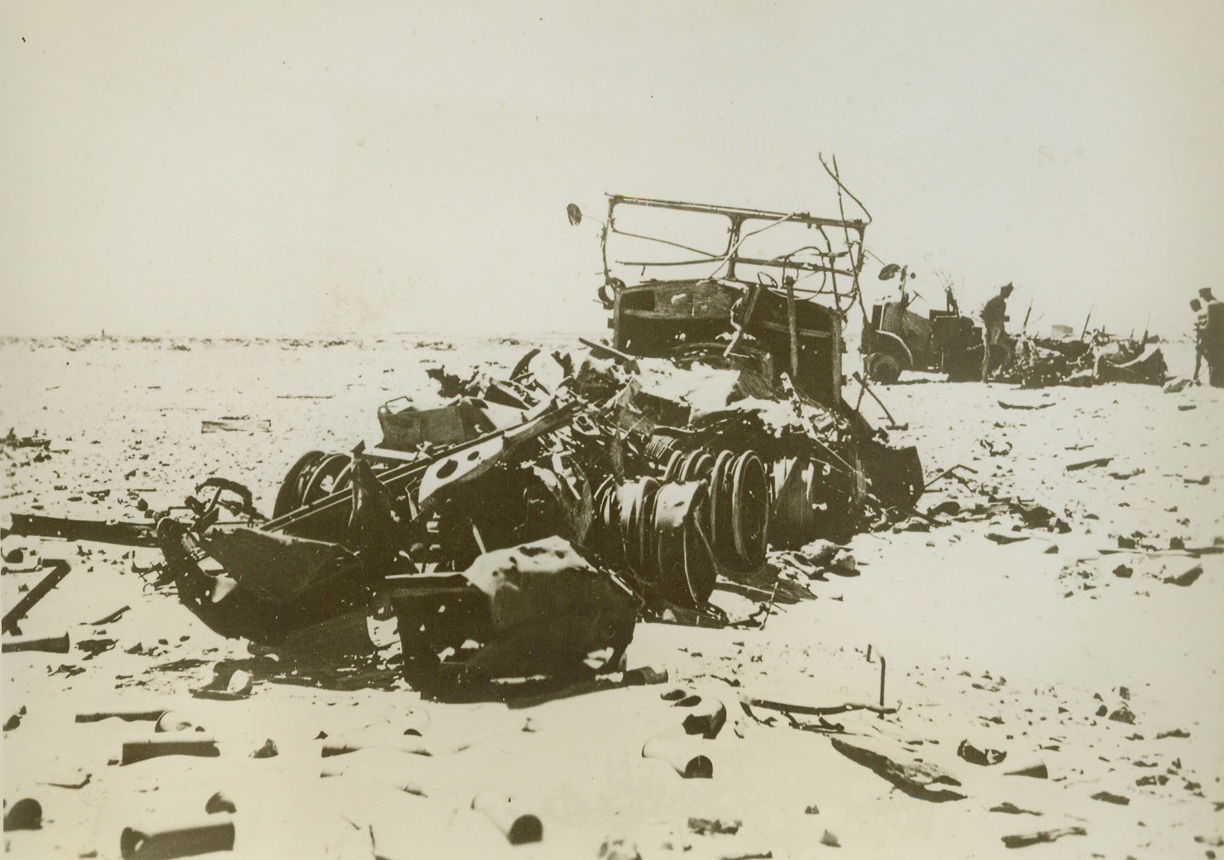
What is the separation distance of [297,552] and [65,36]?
2.54 meters

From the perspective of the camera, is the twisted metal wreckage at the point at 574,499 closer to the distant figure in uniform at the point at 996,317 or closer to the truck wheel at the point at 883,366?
the distant figure in uniform at the point at 996,317

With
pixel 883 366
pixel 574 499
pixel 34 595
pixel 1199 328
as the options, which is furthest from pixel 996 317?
pixel 34 595

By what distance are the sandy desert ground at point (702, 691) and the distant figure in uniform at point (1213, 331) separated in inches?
11.6

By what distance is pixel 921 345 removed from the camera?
322 inches

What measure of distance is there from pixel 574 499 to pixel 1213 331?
3206mm

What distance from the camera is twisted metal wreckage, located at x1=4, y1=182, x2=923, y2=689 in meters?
3.27

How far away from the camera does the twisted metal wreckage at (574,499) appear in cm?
327

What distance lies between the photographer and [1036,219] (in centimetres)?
397

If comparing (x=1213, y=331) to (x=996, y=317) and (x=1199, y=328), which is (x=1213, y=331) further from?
(x=996, y=317)

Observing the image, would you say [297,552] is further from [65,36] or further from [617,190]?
[65,36]

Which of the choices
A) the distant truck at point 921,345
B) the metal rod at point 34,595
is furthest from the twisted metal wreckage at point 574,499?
the distant truck at point 921,345

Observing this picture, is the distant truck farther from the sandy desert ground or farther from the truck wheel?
the sandy desert ground

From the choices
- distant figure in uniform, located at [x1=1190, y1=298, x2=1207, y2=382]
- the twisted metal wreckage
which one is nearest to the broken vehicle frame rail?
the twisted metal wreckage

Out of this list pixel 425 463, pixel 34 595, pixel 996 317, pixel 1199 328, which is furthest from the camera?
pixel 996 317
